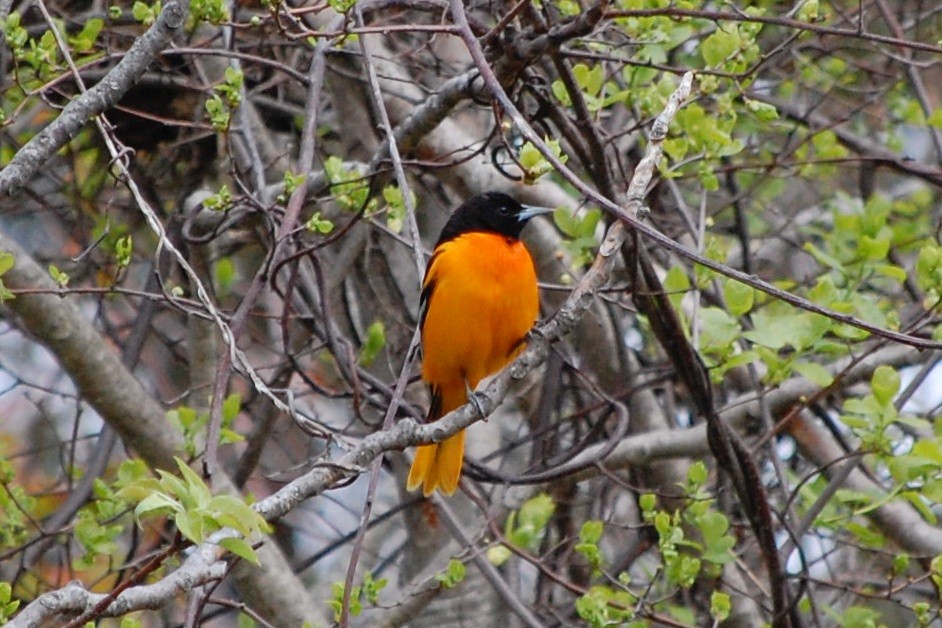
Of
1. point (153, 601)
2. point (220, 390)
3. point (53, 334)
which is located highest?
point (53, 334)

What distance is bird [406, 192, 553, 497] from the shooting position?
4.06m

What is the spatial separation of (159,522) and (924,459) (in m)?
2.80

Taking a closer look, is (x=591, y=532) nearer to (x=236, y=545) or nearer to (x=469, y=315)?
(x=469, y=315)

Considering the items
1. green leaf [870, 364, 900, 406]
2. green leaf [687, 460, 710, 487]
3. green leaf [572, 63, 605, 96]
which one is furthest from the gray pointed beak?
green leaf [870, 364, 900, 406]

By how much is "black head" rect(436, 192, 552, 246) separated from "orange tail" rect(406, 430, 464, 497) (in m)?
0.70

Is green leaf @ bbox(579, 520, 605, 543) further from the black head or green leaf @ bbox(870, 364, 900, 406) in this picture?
the black head

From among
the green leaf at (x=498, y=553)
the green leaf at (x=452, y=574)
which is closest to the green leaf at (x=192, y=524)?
the green leaf at (x=452, y=574)

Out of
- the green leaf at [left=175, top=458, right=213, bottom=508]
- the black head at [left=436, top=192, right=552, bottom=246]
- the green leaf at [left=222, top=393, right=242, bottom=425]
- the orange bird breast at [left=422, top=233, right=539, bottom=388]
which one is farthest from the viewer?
the black head at [left=436, top=192, right=552, bottom=246]

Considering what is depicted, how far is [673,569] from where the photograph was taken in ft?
12.2

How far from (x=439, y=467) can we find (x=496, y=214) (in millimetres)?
832

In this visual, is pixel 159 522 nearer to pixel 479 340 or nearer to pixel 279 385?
pixel 279 385

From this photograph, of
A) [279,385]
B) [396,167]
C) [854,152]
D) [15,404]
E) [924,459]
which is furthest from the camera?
[15,404]

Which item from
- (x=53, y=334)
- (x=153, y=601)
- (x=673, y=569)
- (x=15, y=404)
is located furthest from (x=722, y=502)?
Answer: (x=15, y=404)

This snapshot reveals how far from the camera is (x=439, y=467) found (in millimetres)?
4086
